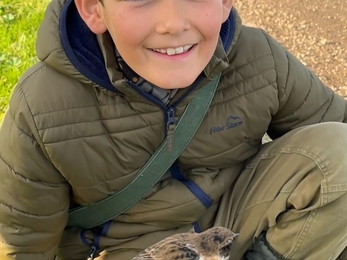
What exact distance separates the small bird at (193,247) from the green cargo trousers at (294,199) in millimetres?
188

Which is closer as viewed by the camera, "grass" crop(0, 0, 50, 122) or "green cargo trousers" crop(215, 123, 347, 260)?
"green cargo trousers" crop(215, 123, 347, 260)

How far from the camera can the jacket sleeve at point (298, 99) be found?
8.23 ft

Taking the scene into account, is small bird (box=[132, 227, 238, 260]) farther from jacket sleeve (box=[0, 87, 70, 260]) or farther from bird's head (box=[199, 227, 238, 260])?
jacket sleeve (box=[0, 87, 70, 260])

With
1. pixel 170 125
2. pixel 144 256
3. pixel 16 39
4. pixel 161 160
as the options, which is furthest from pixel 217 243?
pixel 16 39

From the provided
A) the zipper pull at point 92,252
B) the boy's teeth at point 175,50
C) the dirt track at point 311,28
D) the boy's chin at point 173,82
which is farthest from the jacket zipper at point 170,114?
the dirt track at point 311,28

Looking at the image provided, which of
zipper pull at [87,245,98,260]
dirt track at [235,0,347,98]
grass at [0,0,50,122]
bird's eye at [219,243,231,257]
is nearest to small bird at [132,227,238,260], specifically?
bird's eye at [219,243,231,257]

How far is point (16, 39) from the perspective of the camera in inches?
160

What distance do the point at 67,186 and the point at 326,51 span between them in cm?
240

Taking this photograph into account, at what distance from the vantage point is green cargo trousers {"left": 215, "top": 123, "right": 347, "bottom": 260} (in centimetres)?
234

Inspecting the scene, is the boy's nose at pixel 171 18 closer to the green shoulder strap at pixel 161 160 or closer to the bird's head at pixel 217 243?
the green shoulder strap at pixel 161 160

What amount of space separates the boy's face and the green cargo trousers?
60cm

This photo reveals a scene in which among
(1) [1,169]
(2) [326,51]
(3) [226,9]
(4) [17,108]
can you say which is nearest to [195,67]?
(3) [226,9]

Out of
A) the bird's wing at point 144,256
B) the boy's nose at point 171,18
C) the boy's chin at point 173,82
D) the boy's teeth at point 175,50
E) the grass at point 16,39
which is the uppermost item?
the boy's nose at point 171,18

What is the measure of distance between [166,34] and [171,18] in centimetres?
7
